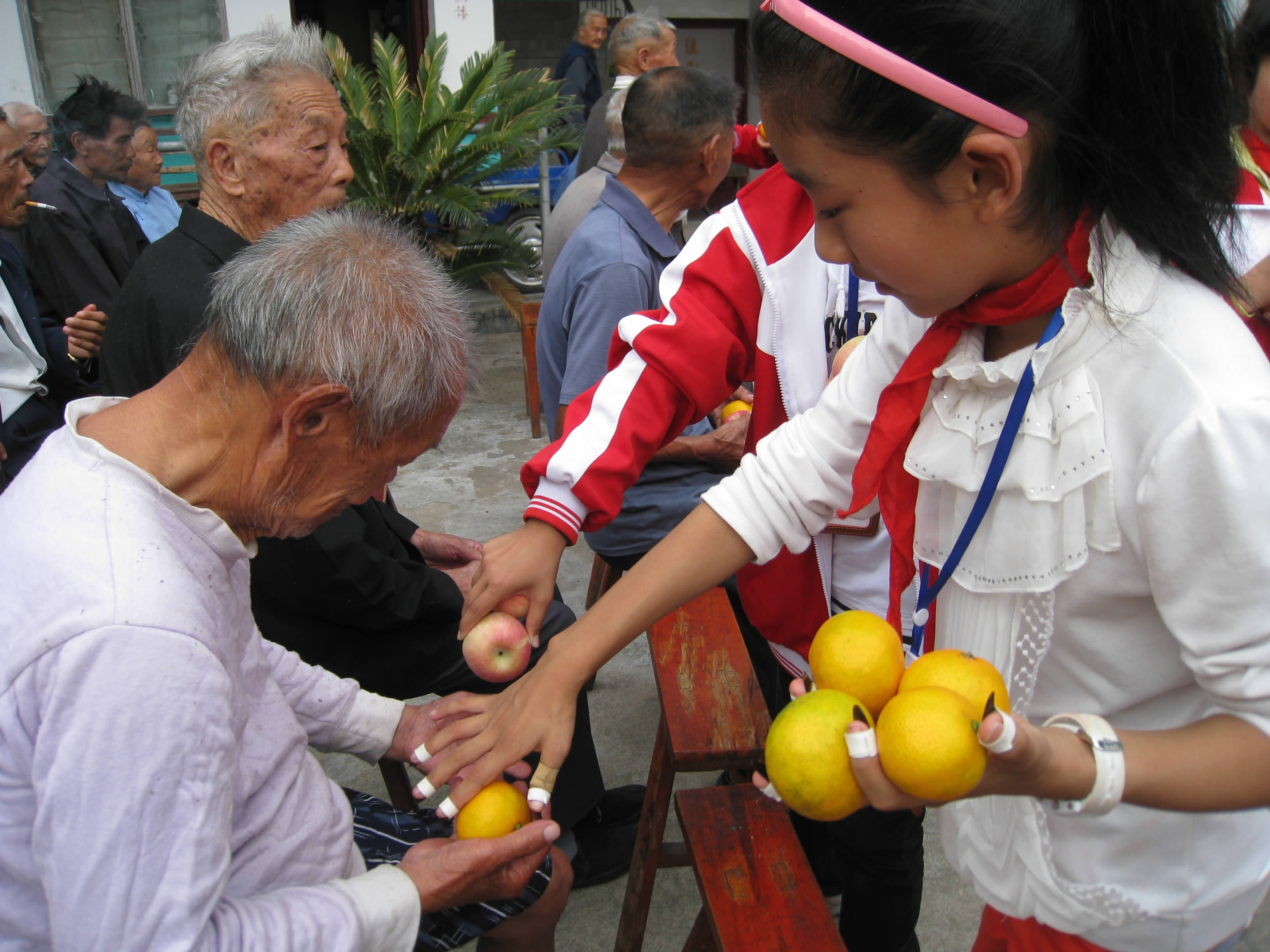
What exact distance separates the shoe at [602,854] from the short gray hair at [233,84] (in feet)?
7.40

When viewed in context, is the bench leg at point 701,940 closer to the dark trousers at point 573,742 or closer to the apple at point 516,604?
the dark trousers at point 573,742

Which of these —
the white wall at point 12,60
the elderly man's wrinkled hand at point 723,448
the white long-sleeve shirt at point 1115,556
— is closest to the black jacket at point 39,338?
the elderly man's wrinkled hand at point 723,448

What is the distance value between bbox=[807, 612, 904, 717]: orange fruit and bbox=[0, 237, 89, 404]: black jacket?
359 cm

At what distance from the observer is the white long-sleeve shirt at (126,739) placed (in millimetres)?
1066

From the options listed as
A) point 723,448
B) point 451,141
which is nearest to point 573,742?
point 723,448

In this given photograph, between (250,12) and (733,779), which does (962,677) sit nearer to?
(733,779)

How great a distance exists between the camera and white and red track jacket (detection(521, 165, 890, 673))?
162 centimetres

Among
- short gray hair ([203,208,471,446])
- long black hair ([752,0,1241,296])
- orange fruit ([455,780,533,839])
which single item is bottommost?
orange fruit ([455,780,533,839])

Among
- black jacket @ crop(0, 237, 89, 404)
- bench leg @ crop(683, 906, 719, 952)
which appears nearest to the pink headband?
bench leg @ crop(683, 906, 719, 952)

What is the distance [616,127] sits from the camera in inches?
148

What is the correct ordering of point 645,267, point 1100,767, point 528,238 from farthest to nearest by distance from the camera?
point 528,238 < point 645,267 < point 1100,767

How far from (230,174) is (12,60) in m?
7.64

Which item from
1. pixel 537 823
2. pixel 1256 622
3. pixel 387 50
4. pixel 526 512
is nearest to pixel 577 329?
pixel 526 512

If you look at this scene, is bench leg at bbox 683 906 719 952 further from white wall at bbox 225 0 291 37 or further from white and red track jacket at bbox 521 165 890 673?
white wall at bbox 225 0 291 37
